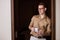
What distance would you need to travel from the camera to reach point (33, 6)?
4.05 feet

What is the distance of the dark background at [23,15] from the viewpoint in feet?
4.03

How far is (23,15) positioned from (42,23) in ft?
0.55

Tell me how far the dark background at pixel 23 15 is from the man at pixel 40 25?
3 centimetres

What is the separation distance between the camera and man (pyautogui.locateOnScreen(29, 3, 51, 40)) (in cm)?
119

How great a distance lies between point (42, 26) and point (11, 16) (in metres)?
0.27

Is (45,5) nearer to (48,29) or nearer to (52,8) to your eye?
(52,8)

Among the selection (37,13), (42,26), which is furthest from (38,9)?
(42,26)
